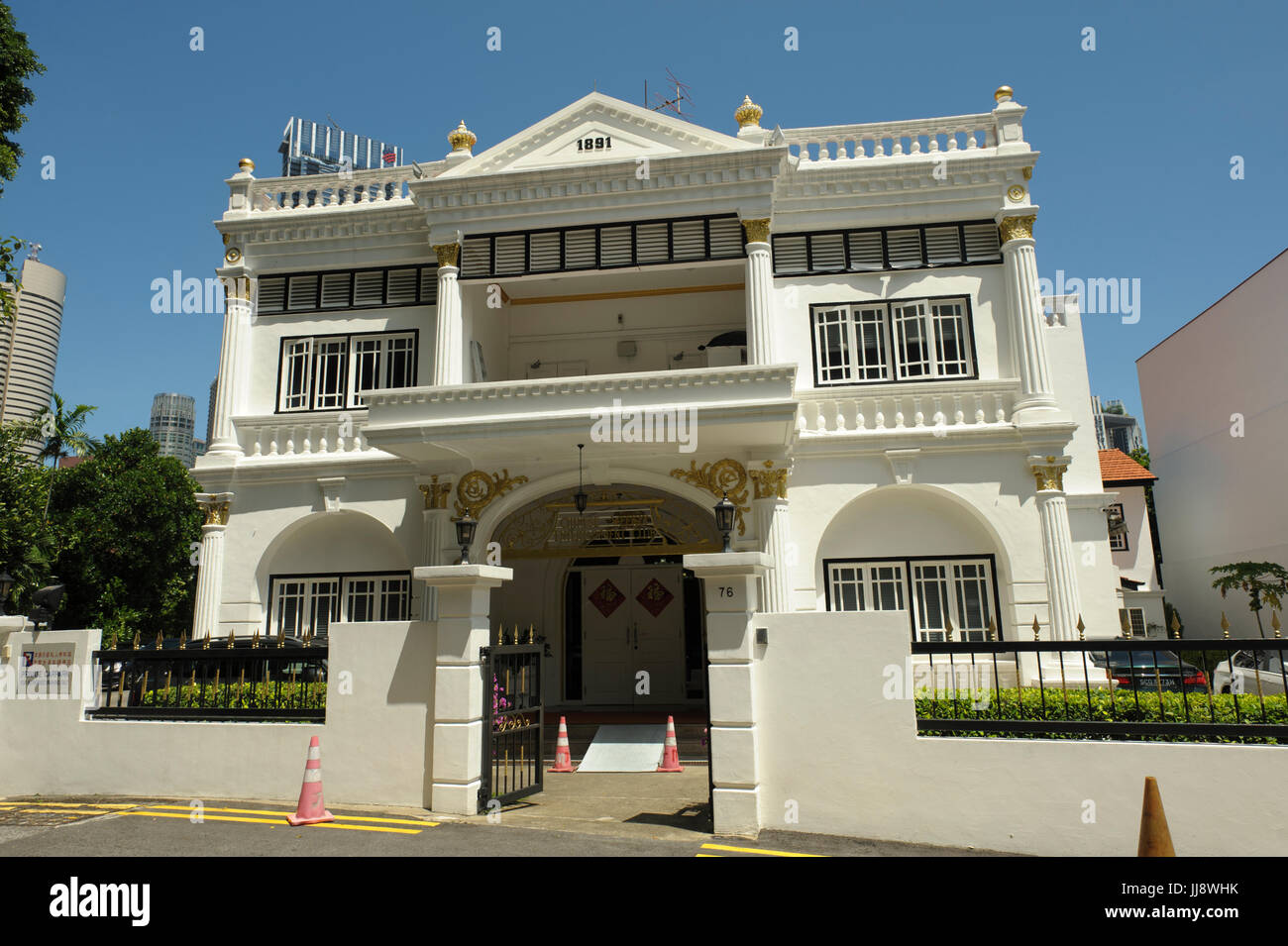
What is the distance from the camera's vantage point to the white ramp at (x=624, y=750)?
472 inches

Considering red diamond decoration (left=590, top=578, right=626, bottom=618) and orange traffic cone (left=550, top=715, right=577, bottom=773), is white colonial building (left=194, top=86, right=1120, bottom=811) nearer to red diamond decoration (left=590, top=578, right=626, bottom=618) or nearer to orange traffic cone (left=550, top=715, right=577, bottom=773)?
red diamond decoration (left=590, top=578, right=626, bottom=618)

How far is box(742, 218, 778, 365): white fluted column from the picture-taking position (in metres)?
13.9

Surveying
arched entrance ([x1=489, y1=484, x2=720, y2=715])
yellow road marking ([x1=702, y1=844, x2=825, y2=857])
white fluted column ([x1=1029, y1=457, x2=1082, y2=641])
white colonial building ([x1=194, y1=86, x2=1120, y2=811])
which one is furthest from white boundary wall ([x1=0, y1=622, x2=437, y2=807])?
white fluted column ([x1=1029, y1=457, x2=1082, y2=641])

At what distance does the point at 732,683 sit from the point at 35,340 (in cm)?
11246

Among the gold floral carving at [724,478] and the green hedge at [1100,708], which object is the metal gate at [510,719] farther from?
the gold floral carving at [724,478]

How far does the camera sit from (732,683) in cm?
792

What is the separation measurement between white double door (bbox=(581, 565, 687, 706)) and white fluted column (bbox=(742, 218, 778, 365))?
590 cm

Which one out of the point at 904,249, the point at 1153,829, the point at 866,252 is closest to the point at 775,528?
the point at 866,252

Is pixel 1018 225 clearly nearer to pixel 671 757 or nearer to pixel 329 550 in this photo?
pixel 671 757

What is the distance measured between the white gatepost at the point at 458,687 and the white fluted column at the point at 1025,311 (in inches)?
386

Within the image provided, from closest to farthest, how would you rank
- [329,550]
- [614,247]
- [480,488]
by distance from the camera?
[480,488] < [614,247] < [329,550]

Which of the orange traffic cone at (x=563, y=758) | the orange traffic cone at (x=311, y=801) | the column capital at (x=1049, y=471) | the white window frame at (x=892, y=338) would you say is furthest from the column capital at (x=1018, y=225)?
the orange traffic cone at (x=311, y=801)
